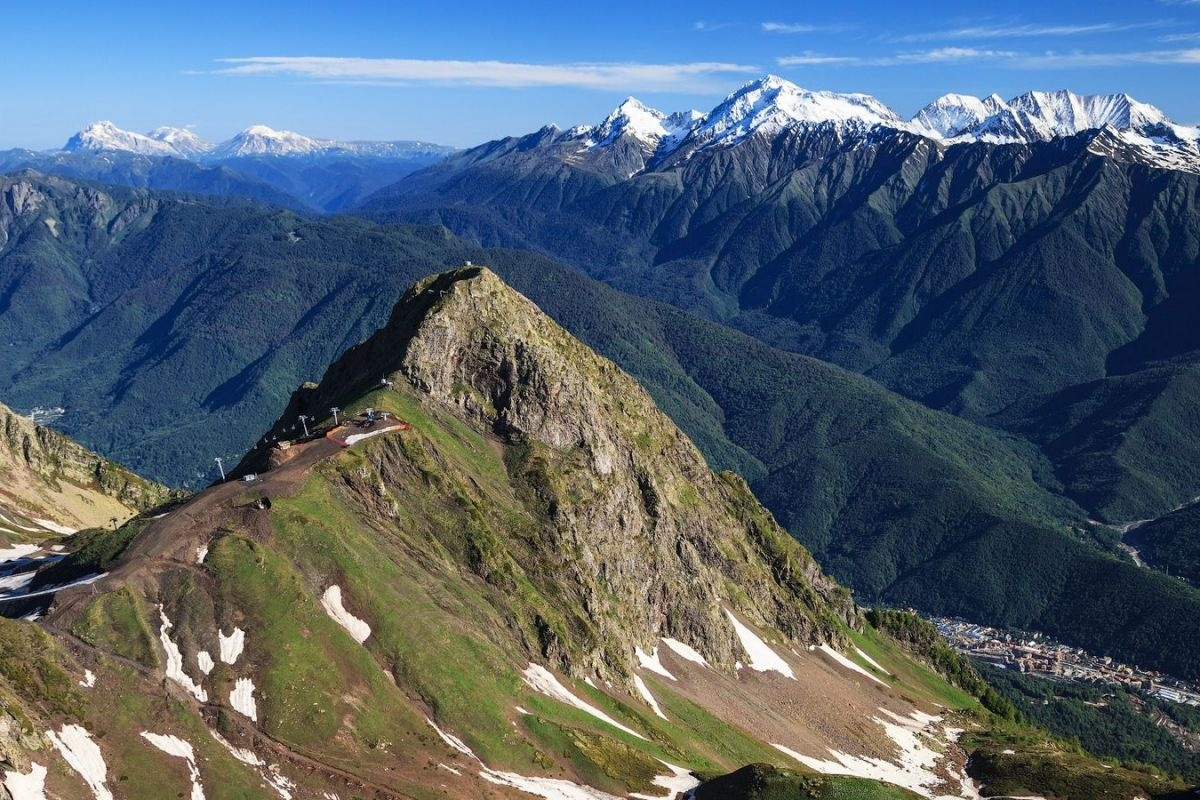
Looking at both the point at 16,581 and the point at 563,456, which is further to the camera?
the point at 563,456

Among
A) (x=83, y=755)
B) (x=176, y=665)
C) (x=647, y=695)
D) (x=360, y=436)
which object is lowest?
(x=647, y=695)

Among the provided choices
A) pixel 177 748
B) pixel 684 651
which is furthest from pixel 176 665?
pixel 684 651

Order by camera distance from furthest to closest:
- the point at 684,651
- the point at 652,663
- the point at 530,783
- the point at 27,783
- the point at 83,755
A: 1. the point at 684,651
2. the point at 652,663
3. the point at 530,783
4. the point at 83,755
5. the point at 27,783

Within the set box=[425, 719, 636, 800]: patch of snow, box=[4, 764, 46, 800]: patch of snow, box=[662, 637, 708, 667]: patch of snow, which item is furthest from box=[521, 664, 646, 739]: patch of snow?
box=[4, 764, 46, 800]: patch of snow

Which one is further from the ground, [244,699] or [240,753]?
[244,699]

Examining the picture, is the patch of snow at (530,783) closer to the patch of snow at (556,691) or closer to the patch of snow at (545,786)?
the patch of snow at (545,786)

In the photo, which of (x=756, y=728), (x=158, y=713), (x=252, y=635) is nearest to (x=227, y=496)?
(x=252, y=635)

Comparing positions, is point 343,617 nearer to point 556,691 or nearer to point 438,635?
point 438,635

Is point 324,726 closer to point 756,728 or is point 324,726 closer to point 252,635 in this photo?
point 252,635
